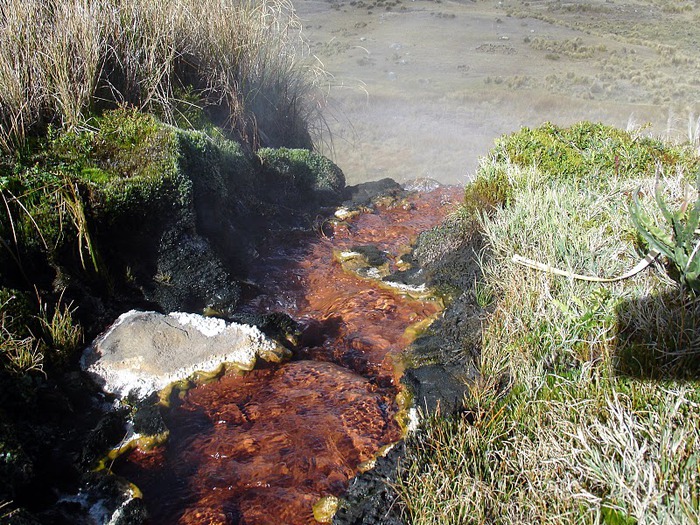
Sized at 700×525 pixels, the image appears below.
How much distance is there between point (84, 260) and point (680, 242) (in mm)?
4359

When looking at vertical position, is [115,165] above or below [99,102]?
below

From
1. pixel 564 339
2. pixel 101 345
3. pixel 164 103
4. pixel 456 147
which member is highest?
pixel 164 103

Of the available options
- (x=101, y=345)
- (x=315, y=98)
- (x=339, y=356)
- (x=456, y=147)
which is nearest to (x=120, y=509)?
(x=101, y=345)

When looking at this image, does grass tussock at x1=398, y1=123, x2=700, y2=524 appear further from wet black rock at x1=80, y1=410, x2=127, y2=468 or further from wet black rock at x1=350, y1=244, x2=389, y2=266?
wet black rock at x1=80, y1=410, x2=127, y2=468

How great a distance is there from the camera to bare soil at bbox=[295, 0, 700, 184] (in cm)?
1305

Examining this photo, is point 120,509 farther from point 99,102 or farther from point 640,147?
point 640,147

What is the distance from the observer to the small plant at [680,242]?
3.02 metres

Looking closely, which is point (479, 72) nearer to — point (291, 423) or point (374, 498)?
point (291, 423)

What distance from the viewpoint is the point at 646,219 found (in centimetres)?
347

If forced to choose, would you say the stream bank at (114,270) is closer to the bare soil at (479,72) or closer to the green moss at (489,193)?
the green moss at (489,193)

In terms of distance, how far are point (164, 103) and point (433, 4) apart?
1096 inches

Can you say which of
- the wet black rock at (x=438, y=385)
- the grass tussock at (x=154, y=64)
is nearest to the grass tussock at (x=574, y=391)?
the wet black rock at (x=438, y=385)

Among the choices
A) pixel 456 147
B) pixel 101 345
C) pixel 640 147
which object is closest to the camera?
pixel 101 345

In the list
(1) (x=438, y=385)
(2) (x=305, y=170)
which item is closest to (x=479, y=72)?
(2) (x=305, y=170)
